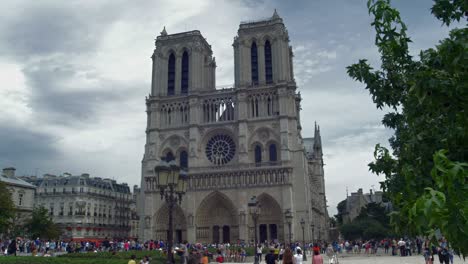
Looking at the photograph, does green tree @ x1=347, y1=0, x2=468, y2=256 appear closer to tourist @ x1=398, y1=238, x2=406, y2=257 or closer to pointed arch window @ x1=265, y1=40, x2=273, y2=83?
tourist @ x1=398, y1=238, x2=406, y2=257

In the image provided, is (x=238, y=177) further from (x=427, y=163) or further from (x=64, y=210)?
(x=427, y=163)

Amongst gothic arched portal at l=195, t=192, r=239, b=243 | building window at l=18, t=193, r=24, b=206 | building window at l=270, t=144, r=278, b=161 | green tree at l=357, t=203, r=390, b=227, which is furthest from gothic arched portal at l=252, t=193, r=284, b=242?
building window at l=18, t=193, r=24, b=206

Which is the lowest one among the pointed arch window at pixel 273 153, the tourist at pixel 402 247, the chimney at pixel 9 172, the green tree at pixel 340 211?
the tourist at pixel 402 247

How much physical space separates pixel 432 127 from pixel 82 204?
189 ft

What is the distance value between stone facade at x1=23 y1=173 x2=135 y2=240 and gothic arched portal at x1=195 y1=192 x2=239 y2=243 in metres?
17.9

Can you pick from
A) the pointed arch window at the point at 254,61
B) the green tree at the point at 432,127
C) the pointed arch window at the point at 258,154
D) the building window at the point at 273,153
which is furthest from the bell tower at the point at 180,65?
the green tree at the point at 432,127

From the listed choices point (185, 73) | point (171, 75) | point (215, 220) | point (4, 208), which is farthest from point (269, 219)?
point (4, 208)

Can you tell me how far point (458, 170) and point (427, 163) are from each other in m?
3.05

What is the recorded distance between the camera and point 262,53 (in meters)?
53.7

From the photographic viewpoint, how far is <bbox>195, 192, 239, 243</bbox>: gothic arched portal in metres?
49.8

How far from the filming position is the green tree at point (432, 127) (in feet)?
11.7

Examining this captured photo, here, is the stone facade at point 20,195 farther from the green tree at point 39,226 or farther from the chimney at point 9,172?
the green tree at point 39,226

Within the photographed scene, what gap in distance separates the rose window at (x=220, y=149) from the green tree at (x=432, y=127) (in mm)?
43085

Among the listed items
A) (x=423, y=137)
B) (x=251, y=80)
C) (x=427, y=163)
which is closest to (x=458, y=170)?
(x=427, y=163)
